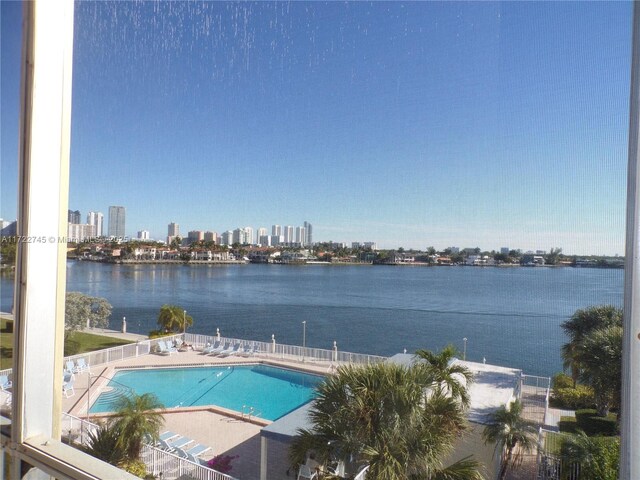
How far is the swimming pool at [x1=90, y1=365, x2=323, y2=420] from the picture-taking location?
3.95 m

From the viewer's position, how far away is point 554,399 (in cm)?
148

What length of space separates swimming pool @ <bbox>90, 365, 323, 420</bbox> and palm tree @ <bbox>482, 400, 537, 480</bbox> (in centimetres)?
172

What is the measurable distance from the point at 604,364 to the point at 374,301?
170 centimetres

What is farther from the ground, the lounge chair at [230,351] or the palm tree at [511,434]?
the palm tree at [511,434]

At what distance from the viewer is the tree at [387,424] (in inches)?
79.9

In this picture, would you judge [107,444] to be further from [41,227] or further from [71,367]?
[41,227]

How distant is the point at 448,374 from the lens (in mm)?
2148

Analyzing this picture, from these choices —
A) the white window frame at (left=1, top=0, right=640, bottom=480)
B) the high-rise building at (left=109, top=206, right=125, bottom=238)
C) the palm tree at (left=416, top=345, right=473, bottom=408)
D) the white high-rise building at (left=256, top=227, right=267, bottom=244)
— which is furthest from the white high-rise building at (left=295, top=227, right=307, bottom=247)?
the white window frame at (left=1, top=0, right=640, bottom=480)

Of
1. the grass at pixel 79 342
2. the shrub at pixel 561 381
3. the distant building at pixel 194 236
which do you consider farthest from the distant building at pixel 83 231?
the shrub at pixel 561 381

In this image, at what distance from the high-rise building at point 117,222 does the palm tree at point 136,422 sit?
44.5 inches

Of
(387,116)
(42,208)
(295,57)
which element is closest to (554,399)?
(387,116)

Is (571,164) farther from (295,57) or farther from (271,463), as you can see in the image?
(271,463)

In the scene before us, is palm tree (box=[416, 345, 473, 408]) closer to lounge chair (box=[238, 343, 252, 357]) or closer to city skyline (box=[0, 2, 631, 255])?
city skyline (box=[0, 2, 631, 255])

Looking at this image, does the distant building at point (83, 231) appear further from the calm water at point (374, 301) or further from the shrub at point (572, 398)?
the shrub at point (572, 398)
